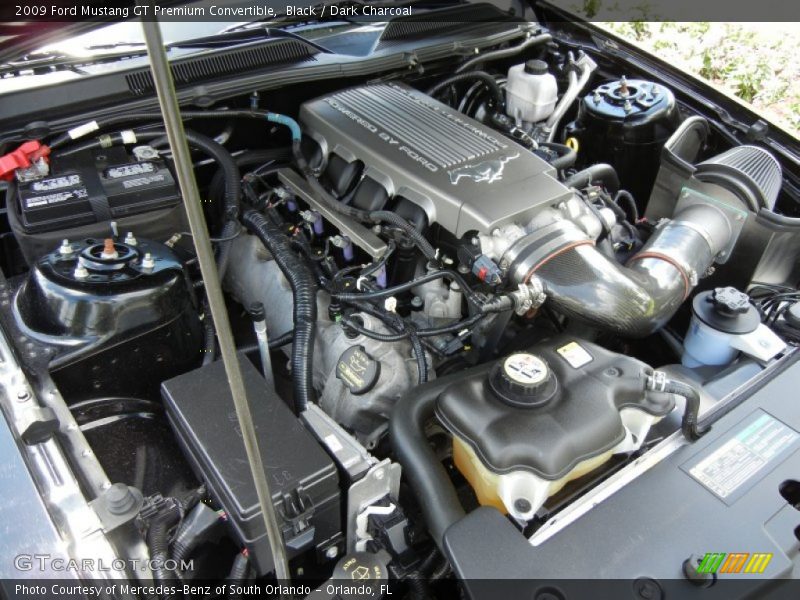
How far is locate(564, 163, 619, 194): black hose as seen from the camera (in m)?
1.63

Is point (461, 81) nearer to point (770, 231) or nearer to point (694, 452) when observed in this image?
point (770, 231)

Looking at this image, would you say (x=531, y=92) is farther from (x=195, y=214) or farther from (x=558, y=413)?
(x=195, y=214)

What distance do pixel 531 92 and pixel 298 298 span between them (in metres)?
0.91

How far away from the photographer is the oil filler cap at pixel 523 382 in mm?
1104

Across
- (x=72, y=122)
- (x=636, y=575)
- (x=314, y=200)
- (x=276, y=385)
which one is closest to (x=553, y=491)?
(x=636, y=575)

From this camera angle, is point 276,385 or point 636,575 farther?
point 276,385

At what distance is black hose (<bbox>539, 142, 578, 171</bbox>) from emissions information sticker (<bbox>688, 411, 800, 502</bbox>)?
2.46 feet

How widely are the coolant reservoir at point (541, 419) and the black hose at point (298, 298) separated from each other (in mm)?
305

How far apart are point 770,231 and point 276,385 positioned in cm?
122

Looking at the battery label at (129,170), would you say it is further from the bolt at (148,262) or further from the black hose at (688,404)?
the black hose at (688,404)

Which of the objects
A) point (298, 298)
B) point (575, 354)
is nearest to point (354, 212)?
point (298, 298)

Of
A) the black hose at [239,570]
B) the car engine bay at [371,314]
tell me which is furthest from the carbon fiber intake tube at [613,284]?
the black hose at [239,570]

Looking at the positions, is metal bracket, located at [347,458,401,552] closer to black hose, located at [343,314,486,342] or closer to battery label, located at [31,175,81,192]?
black hose, located at [343,314,486,342]

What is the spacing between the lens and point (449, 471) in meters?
1.42
